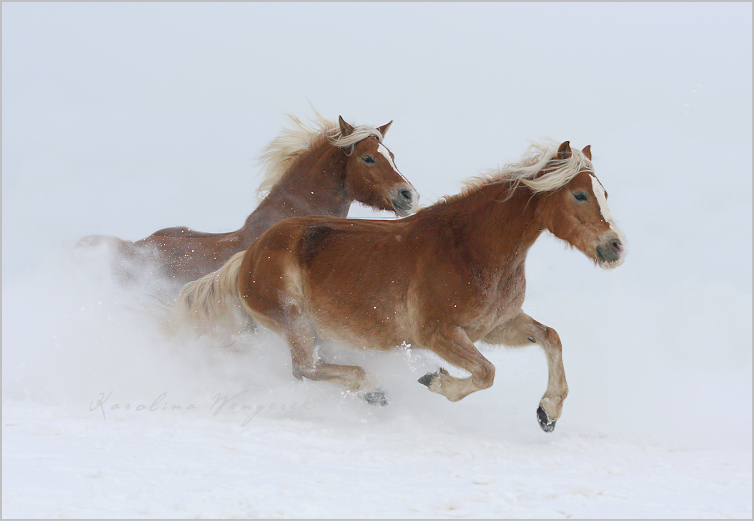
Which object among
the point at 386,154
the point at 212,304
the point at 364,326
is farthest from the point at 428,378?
the point at 386,154

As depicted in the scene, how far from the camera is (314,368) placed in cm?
561

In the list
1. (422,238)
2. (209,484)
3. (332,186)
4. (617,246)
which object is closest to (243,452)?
(209,484)

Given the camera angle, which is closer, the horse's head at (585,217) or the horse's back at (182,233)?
the horse's head at (585,217)

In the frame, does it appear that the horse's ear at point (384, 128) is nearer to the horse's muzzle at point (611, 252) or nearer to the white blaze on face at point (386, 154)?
the white blaze on face at point (386, 154)

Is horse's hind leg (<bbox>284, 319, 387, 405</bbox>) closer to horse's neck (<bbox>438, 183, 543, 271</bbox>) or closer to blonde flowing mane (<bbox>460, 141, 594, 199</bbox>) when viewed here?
horse's neck (<bbox>438, 183, 543, 271</bbox>)

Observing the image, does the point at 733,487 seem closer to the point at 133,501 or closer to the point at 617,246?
the point at 617,246

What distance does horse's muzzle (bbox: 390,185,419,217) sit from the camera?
Answer: 6.48 m

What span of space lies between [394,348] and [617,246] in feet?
5.77

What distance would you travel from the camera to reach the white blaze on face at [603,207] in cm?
469

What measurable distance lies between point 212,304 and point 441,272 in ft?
7.15

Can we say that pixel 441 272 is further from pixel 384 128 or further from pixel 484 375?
pixel 384 128

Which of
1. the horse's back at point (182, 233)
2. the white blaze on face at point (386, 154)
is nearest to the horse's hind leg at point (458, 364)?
the white blaze on face at point (386, 154)

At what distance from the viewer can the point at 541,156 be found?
521 cm

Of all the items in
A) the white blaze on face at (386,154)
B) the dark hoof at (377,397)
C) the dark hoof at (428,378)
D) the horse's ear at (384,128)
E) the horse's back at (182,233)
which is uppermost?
the horse's ear at (384,128)
